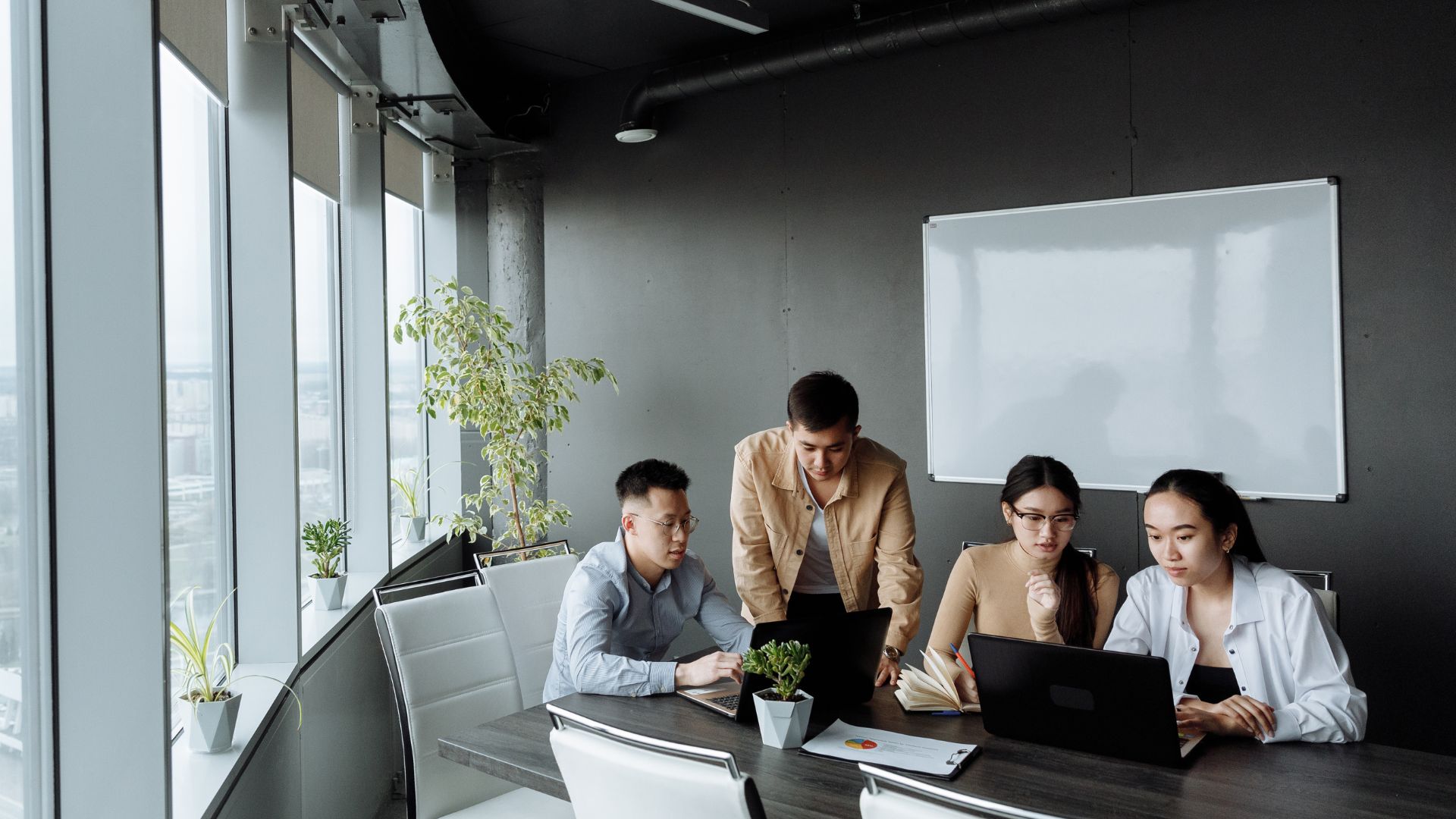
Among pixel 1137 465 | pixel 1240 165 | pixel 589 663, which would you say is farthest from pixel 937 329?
pixel 589 663

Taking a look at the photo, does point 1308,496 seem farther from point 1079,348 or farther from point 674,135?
point 674,135

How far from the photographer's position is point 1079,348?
4.09m

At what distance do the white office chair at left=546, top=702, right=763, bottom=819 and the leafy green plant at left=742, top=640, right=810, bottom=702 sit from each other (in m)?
0.46

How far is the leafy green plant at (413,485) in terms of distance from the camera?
5.00m

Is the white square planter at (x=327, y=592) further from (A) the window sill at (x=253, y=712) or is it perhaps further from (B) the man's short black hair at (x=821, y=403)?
(B) the man's short black hair at (x=821, y=403)

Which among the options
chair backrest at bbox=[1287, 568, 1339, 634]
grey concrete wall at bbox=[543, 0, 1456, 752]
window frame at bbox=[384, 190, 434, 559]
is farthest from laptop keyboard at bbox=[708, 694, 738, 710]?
window frame at bbox=[384, 190, 434, 559]

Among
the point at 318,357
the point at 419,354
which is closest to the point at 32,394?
the point at 318,357

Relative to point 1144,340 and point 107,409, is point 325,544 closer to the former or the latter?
point 107,409

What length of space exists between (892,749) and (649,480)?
3.05 ft

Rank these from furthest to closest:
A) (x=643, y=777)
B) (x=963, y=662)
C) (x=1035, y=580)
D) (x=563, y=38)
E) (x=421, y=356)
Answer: (x=421, y=356), (x=563, y=38), (x=1035, y=580), (x=963, y=662), (x=643, y=777)

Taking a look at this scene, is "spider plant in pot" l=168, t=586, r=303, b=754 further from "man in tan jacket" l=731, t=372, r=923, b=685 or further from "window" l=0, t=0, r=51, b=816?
"man in tan jacket" l=731, t=372, r=923, b=685

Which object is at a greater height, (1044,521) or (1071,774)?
(1044,521)

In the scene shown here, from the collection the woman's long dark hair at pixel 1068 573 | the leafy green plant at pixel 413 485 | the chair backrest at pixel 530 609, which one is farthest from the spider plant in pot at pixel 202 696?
the woman's long dark hair at pixel 1068 573

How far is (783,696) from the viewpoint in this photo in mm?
2059
